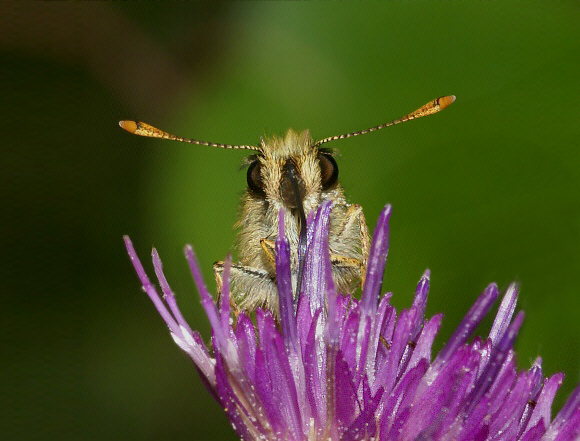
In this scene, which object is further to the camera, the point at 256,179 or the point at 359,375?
the point at 256,179

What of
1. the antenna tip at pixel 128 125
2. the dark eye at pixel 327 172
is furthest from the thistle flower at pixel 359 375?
the antenna tip at pixel 128 125

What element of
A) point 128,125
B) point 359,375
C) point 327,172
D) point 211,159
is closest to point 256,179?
point 327,172

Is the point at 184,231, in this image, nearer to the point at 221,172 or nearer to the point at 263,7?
the point at 221,172

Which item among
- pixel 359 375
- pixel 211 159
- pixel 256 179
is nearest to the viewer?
pixel 359 375

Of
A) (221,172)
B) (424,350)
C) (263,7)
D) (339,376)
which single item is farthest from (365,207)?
(339,376)

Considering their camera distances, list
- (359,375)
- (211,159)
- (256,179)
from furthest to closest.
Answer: (211,159) < (256,179) < (359,375)

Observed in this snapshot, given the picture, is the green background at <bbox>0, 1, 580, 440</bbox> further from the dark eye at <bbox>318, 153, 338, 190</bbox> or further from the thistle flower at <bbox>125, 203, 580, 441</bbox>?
the thistle flower at <bbox>125, 203, 580, 441</bbox>

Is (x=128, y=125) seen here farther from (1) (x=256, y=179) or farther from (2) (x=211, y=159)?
(2) (x=211, y=159)
